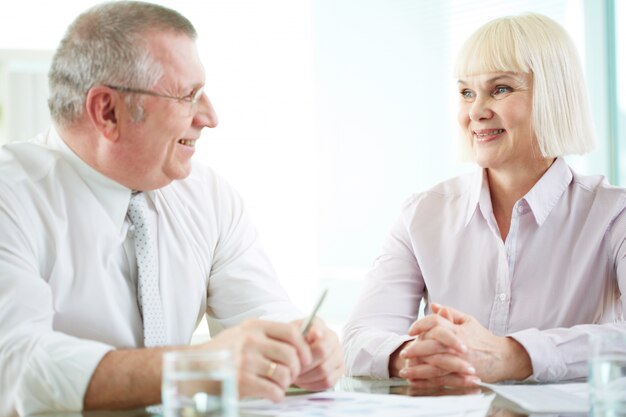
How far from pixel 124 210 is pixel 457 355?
0.81 meters

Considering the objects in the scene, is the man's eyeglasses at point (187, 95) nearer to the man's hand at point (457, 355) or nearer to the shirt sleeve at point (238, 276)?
the shirt sleeve at point (238, 276)

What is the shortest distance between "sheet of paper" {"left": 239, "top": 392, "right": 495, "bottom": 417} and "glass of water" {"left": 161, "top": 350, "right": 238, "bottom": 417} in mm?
407

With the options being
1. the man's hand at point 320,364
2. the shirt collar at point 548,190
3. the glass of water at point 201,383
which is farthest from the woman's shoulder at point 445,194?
the glass of water at point 201,383

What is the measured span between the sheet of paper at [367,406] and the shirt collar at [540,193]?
0.76m

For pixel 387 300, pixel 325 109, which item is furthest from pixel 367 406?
pixel 325 109

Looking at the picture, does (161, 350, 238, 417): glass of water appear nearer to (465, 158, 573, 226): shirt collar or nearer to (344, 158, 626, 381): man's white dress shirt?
(344, 158, 626, 381): man's white dress shirt

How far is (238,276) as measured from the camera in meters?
2.19

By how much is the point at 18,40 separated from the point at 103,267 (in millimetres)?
4363

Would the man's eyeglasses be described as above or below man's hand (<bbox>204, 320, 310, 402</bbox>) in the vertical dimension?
above

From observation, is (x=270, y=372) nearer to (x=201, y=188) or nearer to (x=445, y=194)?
(x=201, y=188)

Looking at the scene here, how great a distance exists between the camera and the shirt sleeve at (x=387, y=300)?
7.00 feet

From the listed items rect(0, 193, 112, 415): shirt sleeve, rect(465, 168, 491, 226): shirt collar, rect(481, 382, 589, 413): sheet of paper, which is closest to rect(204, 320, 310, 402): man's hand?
rect(0, 193, 112, 415): shirt sleeve

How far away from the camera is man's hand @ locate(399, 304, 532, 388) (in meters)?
1.86

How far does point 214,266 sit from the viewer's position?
2.24 metres
